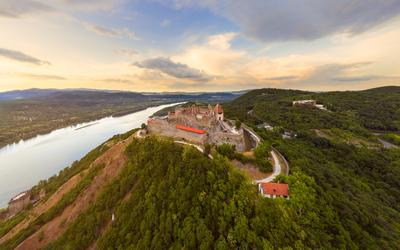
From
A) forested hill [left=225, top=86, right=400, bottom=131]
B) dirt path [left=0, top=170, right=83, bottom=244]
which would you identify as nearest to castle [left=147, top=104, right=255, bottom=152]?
dirt path [left=0, top=170, right=83, bottom=244]

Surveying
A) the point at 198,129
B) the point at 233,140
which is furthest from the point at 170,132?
the point at 233,140

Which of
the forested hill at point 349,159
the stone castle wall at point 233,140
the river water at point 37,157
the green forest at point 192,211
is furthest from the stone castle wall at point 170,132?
the river water at point 37,157

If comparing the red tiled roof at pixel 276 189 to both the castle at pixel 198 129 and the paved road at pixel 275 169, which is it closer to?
the paved road at pixel 275 169

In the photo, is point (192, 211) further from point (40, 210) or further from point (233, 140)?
point (40, 210)

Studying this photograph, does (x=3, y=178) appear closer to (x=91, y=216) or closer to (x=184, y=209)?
(x=91, y=216)

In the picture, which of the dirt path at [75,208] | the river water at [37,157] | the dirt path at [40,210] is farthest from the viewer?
the river water at [37,157]

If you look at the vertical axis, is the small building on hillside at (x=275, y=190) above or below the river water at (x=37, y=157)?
above

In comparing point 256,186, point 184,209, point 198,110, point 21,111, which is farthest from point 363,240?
point 21,111
